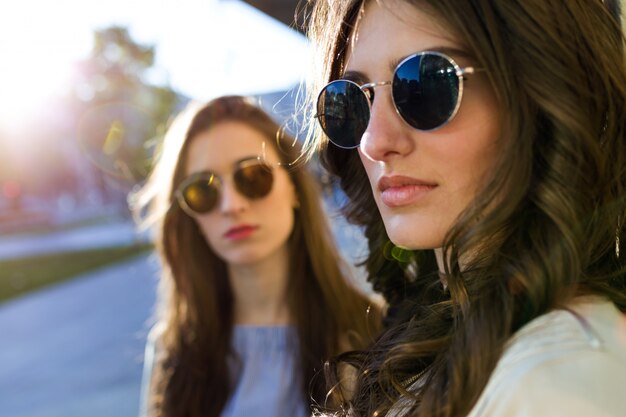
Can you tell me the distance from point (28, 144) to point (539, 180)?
29.9m

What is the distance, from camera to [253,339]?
105 inches

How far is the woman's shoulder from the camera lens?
34.5 inches

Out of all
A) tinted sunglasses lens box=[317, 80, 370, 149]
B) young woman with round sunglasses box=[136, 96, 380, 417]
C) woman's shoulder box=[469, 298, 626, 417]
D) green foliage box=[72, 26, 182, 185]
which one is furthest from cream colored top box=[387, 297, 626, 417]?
green foliage box=[72, 26, 182, 185]

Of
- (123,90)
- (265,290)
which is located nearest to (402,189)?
(265,290)

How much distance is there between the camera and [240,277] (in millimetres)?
2812


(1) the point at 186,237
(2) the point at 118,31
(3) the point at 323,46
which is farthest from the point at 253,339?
(2) the point at 118,31

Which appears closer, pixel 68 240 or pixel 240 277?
pixel 240 277

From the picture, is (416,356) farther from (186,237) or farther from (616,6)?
(186,237)

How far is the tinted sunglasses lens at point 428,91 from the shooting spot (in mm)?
1161

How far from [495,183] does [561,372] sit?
0.36 metres

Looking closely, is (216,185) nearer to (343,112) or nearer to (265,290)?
(265,290)

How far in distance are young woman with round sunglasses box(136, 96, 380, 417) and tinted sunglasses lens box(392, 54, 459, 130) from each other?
1.37 metres

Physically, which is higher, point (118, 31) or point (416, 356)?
point (118, 31)

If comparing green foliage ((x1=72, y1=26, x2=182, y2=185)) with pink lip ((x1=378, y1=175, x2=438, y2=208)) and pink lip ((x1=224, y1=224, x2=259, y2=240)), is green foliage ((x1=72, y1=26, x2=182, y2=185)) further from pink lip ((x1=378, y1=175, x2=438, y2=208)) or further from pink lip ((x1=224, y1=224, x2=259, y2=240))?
pink lip ((x1=378, y1=175, x2=438, y2=208))
